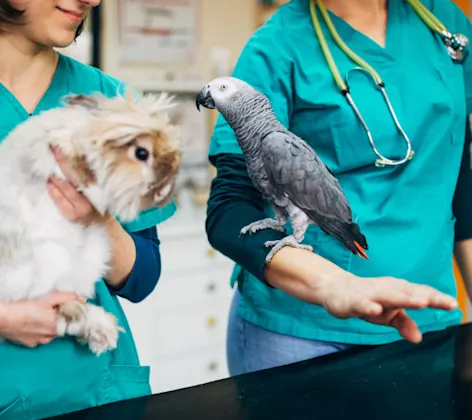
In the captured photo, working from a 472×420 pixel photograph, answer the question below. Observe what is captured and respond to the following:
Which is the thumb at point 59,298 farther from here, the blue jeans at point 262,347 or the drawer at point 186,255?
the drawer at point 186,255

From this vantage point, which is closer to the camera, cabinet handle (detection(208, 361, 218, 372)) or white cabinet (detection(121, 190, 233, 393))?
white cabinet (detection(121, 190, 233, 393))

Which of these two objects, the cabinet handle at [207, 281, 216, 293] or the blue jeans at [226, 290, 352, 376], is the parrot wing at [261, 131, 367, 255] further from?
the cabinet handle at [207, 281, 216, 293]

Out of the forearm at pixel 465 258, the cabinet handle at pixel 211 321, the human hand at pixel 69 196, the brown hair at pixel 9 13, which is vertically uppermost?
the brown hair at pixel 9 13

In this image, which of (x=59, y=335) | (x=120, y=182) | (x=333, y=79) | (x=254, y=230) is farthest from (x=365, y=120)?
(x=59, y=335)

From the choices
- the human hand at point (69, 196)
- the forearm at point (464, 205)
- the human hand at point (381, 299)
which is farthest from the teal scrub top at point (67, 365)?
the forearm at point (464, 205)

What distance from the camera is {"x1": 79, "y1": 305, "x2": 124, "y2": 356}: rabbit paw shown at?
0.69 metres

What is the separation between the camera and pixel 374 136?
77cm

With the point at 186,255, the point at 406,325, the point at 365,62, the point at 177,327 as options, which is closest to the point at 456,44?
the point at 365,62

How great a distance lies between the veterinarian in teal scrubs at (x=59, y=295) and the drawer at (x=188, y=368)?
1.31m

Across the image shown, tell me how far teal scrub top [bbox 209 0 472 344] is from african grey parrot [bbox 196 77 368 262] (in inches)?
3.5

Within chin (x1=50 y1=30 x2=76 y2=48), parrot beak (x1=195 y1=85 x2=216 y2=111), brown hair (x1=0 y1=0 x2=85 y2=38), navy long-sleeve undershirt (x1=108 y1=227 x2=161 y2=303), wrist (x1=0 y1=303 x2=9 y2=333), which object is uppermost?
brown hair (x1=0 y1=0 x2=85 y2=38)

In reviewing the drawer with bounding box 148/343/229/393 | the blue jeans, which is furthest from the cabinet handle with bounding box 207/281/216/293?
A: the blue jeans

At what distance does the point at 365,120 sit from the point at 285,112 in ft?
0.33

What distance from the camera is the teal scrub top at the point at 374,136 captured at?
778 millimetres
